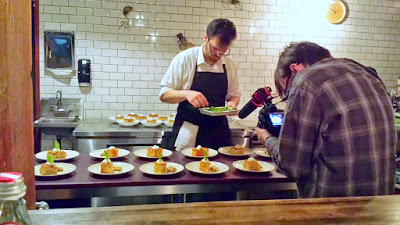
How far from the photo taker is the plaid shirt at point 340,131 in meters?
1.56

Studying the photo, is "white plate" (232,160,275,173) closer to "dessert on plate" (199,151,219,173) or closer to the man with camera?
"dessert on plate" (199,151,219,173)

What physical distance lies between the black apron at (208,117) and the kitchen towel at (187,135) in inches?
1.3

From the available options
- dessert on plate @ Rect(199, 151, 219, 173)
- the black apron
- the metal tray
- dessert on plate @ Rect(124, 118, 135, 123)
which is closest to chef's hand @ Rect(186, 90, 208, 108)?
the metal tray

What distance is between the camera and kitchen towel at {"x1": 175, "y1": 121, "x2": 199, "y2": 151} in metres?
3.13

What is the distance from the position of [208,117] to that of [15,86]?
89.7 inches

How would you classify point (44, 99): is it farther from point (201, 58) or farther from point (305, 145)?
point (305, 145)

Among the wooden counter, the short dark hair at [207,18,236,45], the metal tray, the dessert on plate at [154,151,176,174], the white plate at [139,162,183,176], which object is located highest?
the short dark hair at [207,18,236,45]

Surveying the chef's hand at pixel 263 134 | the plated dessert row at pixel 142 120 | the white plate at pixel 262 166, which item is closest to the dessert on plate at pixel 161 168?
the white plate at pixel 262 166

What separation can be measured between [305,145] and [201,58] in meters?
1.75

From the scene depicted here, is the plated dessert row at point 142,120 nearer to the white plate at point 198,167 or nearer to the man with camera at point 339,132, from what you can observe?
the white plate at point 198,167

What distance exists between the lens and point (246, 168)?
7.57 feet

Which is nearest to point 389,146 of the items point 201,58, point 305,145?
point 305,145

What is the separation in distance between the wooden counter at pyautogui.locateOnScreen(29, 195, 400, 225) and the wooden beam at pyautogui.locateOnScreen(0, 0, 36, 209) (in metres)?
0.20

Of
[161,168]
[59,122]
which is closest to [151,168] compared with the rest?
[161,168]
